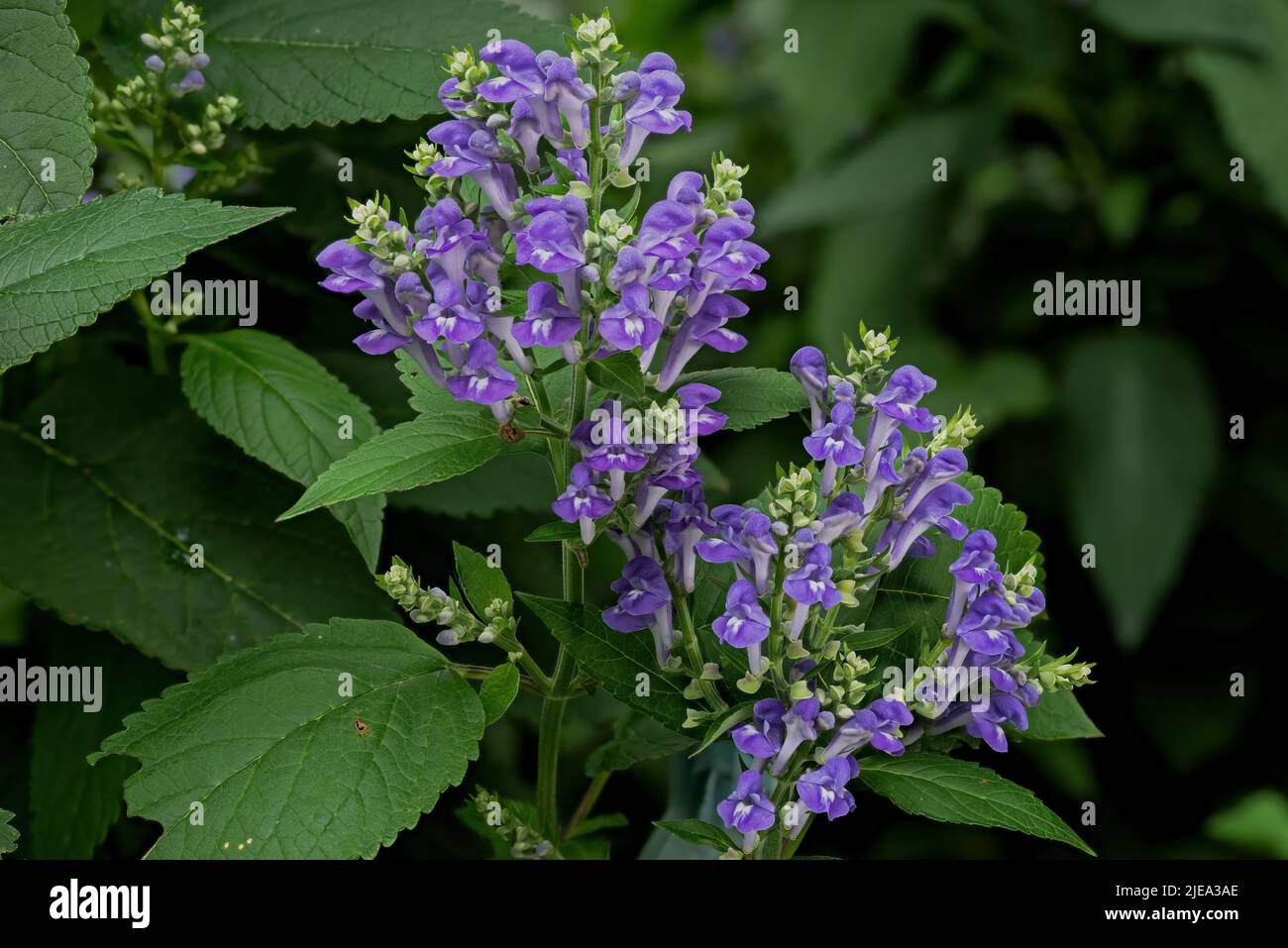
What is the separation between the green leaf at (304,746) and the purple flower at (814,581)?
147 millimetres

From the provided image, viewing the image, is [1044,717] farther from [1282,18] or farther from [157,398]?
[1282,18]

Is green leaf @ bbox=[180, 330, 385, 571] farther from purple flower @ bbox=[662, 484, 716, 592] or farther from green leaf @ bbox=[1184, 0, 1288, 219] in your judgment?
green leaf @ bbox=[1184, 0, 1288, 219]

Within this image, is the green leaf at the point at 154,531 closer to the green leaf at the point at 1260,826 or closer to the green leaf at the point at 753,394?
the green leaf at the point at 753,394

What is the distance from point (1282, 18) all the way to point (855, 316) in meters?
0.57

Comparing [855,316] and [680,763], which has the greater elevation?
[855,316]

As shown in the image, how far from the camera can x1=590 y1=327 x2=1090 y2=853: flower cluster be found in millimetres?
496

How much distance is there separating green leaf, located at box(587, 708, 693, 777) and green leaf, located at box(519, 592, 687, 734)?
3 centimetres

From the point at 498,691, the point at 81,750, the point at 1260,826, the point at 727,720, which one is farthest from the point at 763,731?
the point at 1260,826

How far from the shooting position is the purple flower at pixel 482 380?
500 millimetres

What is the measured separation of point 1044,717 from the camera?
61 cm

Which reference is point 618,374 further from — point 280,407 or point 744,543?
point 280,407

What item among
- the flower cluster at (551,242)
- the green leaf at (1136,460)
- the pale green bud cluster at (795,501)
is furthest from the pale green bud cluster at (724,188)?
the green leaf at (1136,460)
